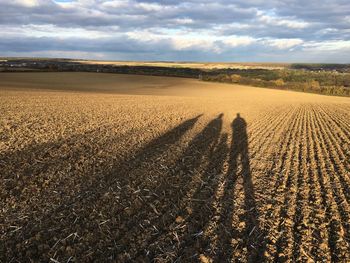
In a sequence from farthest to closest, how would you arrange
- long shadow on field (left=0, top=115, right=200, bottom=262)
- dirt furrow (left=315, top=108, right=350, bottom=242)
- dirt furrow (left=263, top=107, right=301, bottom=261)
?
1. dirt furrow (left=315, top=108, right=350, bottom=242)
2. dirt furrow (left=263, top=107, right=301, bottom=261)
3. long shadow on field (left=0, top=115, right=200, bottom=262)

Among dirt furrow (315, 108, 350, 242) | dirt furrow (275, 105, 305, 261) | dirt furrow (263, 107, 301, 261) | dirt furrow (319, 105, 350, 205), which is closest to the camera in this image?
dirt furrow (275, 105, 305, 261)

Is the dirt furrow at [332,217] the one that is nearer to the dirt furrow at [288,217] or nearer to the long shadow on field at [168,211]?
the dirt furrow at [288,217]

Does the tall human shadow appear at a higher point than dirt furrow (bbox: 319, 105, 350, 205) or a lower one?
lower

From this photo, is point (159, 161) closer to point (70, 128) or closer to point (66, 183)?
point (66, 183)

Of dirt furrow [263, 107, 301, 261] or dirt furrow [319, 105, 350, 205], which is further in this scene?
dirt furrow [319, 105, 350, 205]

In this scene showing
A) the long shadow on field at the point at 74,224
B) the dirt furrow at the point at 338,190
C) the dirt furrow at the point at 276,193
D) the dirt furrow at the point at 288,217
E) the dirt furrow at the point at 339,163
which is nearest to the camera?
the long shadow on field at the point at 74,224

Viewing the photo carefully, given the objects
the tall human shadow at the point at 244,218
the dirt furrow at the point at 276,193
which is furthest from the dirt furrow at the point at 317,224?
the tall human shadow at the point at 244,218

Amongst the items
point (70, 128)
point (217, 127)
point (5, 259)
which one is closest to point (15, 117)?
point (70, 128)

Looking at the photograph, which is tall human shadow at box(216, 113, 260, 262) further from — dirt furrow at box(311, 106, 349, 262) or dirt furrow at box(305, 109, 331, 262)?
dirt furrow at box(311, 106, 349, 262)

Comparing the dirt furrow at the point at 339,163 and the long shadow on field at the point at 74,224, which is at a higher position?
the dirt furrow at the point at 339,163

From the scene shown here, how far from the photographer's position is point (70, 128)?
15.8 m

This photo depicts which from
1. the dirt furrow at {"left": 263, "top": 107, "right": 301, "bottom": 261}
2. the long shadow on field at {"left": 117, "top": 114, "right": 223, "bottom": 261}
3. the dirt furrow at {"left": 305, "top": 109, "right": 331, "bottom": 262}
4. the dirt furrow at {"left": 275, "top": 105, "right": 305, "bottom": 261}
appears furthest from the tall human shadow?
the dirt furrow at {"left": 305, "top": 109, "right": 331, "bottom": 262}

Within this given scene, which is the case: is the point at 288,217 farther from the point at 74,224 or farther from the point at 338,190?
the point at 74,224

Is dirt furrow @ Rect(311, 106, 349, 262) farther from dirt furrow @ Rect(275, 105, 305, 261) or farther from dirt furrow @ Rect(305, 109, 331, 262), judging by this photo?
dirt furrow @ Rect(275, 105, 305, 261)
